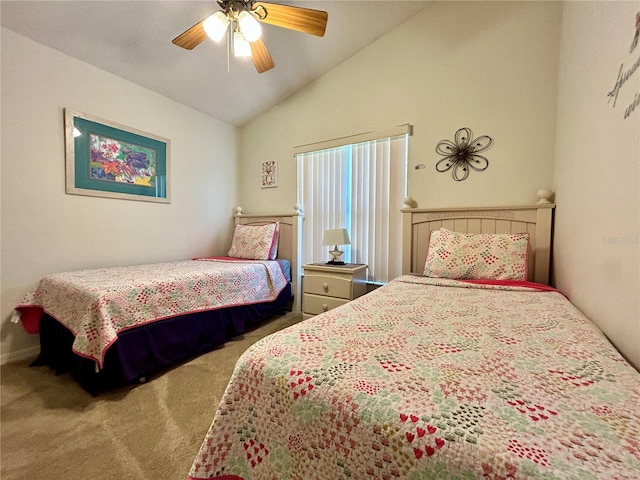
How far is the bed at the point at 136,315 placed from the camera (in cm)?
147

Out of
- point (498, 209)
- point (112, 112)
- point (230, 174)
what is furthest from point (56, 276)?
point (498, 209)

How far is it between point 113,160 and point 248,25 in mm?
1680

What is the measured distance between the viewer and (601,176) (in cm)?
105

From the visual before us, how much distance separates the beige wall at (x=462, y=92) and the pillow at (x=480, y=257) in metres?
0.47

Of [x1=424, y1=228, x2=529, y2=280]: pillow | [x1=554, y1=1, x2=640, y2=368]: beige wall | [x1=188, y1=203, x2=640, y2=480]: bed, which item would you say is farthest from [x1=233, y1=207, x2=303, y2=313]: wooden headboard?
[x1=554, y1=1, x2=640, y2=368]: beige wall

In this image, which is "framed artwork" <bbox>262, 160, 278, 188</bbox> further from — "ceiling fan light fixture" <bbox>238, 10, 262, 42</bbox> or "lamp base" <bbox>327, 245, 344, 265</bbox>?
"ceiling fan light fixture" <bbox>238, 10, 262, 42</bbox>

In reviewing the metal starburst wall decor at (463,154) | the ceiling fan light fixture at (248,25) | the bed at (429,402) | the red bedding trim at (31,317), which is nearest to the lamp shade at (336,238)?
the metal starburst wall decor at (463,154)

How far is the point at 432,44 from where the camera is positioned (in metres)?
2.27

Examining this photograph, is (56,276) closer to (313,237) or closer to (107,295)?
(107,295)

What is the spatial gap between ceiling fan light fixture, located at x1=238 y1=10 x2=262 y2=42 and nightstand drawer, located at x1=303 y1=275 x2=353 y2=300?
5.89ft

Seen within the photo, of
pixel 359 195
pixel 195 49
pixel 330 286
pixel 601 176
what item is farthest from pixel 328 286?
pixel 195 49

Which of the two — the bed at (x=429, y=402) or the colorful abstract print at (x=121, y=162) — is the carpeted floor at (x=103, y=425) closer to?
the bed at (x=429, y=402)

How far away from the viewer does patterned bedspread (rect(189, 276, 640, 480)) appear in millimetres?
393

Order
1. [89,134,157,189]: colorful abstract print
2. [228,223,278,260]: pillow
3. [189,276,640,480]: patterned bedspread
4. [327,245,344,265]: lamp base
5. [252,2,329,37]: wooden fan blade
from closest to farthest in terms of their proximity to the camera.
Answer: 1. [189,276,640,480]: patterned bedspread
2. [252,2,329,37]: wooden fan blade
3. [89,134,157,189]: colorful abstract print
4. [327,245,344,265]: lamp base
5. [228,223,278,260]: pillow
